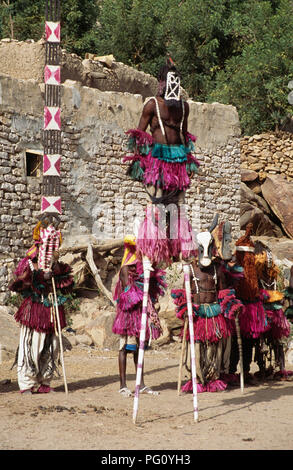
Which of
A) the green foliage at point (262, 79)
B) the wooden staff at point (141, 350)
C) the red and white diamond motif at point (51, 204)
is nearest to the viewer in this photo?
the wooden staff at point (141, 350)

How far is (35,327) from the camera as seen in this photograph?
7477mm

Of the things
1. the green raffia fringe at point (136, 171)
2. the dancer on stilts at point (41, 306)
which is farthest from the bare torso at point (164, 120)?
the dancer on stilts at point (41, 306)

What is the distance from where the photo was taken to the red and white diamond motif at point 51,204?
1313 cm

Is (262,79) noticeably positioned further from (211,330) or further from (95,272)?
(211,330)

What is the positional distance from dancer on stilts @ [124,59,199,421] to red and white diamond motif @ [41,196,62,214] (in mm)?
6872

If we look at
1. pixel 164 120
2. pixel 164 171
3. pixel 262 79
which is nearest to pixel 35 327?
pixel 164 171

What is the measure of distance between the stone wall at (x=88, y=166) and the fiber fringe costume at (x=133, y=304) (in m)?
5.29

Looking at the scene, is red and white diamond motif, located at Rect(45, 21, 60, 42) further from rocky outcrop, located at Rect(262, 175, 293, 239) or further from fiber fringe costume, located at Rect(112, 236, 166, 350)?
rocky outcrop, located at Rect(262, 175, 293, 239)

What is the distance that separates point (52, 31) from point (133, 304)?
7885 mm

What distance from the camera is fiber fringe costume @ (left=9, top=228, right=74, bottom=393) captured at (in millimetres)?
7422

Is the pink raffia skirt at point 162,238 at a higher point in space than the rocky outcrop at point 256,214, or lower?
lower

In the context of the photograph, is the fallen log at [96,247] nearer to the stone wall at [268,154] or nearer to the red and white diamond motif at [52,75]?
the red and white diamond motif at [52,75]

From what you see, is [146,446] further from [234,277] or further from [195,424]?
[234,277]
